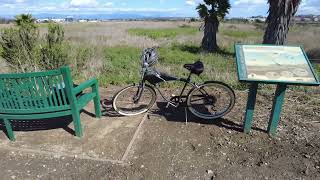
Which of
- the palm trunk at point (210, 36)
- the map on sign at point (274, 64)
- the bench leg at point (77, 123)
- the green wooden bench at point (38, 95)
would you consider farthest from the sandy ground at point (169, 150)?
the palm trunk at point (210, 36)

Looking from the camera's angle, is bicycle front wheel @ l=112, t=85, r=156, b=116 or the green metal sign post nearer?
→ the green metal sign post

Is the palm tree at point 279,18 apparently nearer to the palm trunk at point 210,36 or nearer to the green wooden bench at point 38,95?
the green wooden bench at point 38,95

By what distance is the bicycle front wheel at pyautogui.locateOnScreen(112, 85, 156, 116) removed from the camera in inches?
188

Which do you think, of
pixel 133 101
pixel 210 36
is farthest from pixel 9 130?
pixel 210 36

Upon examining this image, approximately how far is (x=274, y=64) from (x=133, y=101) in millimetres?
2339

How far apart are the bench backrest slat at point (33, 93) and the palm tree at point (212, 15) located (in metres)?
16.0

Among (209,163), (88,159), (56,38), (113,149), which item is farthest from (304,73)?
(56,38)

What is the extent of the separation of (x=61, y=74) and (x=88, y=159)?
1.13m

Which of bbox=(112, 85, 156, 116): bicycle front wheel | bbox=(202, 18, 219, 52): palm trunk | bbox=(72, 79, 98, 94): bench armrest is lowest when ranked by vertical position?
bbox=(202, 18, 219, 52): palm trunk

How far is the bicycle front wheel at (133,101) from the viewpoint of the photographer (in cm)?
479

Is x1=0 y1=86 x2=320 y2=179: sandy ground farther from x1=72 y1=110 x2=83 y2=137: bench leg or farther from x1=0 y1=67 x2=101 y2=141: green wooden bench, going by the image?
x1=0 y1=67 x2=101 y2=141: green wooden bench

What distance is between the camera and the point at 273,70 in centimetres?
377

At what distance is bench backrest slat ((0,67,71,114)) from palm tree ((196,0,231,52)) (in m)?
16.0

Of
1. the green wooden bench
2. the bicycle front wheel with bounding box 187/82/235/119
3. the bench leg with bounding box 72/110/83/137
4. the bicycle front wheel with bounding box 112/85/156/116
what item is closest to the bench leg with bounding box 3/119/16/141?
the green wooden bench
